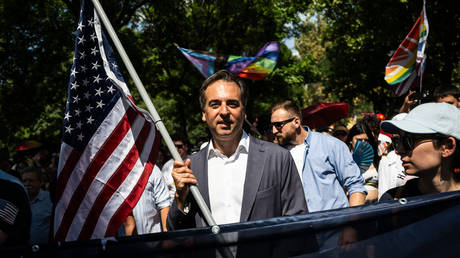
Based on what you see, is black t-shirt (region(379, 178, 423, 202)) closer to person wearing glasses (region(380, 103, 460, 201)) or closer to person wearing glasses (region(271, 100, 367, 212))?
person wearing glasses (region(380, 103, 460, 201))

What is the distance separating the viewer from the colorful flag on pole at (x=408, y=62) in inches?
316

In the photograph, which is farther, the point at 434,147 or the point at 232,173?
the point at 232,173

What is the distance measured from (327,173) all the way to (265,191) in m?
1.97

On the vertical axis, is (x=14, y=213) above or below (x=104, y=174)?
below

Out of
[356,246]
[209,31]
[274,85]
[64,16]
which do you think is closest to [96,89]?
[356,246]

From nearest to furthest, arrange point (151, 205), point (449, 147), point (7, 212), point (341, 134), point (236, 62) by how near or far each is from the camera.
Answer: point (449, 147) → point (7, 212) → point (151, 205) → point (341, 134) → point (236, 62)

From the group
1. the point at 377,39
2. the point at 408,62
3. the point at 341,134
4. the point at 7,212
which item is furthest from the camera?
the point at 377,39

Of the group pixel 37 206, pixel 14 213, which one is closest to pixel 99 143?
pixel 14 213

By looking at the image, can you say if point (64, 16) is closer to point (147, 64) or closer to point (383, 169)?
point (147, 64)

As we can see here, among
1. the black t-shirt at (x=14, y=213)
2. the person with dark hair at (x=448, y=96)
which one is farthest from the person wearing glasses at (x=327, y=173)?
the black t-shirt at (x=14, y=213)

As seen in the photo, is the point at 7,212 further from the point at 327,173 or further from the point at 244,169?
the point at 327,173

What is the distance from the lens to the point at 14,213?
255 cm

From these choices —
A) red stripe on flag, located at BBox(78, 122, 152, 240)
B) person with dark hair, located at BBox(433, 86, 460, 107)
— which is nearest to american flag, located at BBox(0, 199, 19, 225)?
red stripe on flag, located at BBox(78, 122, 152, 240)

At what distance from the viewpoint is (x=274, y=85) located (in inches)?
928
